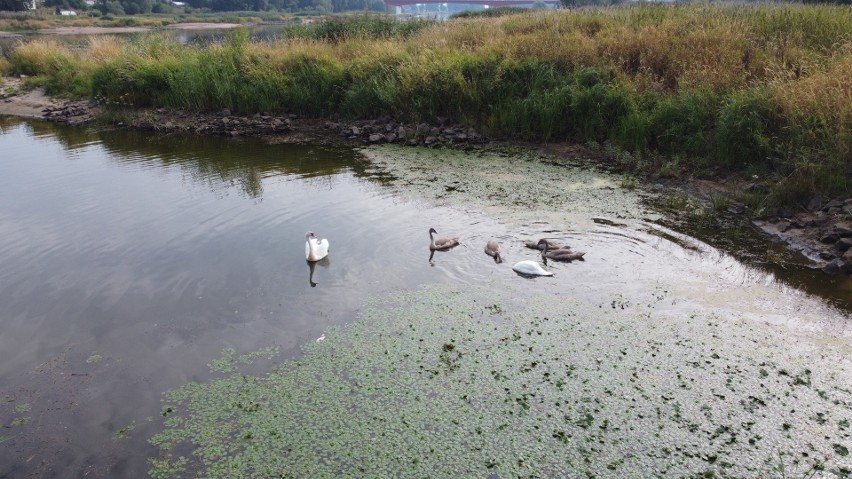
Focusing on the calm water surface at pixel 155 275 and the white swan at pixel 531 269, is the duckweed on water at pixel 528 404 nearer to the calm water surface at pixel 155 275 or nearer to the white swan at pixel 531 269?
the calm water surface at pixel 155 275

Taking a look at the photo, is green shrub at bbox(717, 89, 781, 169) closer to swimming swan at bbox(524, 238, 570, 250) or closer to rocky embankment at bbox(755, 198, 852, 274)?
rocky embankment at bbox(755, 198, 852, 274)

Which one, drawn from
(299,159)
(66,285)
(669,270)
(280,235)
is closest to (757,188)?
(669,270)

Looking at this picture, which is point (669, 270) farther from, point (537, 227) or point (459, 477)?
point (459, 477)

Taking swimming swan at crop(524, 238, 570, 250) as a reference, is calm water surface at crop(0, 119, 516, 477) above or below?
below

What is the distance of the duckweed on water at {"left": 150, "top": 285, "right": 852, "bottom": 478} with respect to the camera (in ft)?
13.2

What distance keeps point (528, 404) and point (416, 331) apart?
4.89 feet

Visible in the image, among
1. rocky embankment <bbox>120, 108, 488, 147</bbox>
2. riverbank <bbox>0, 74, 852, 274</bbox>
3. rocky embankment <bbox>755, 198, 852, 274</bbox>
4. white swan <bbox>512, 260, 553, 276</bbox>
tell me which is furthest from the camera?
rocky embankment <bbox>120, 108, 488, 147</bbox>

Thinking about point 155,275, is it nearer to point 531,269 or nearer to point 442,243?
point 442,243

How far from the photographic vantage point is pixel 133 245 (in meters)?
7.89

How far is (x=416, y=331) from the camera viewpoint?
5.69m

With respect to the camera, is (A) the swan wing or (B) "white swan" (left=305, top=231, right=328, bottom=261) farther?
(A) the swan wing

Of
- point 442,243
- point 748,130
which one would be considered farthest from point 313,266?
point 748,130

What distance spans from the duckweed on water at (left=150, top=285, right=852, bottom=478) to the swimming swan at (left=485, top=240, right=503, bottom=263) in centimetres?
134

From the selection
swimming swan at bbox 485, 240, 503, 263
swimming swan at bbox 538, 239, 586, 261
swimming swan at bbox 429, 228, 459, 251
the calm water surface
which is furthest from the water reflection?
swimming swan at bbox 538, 239, 586, 261
